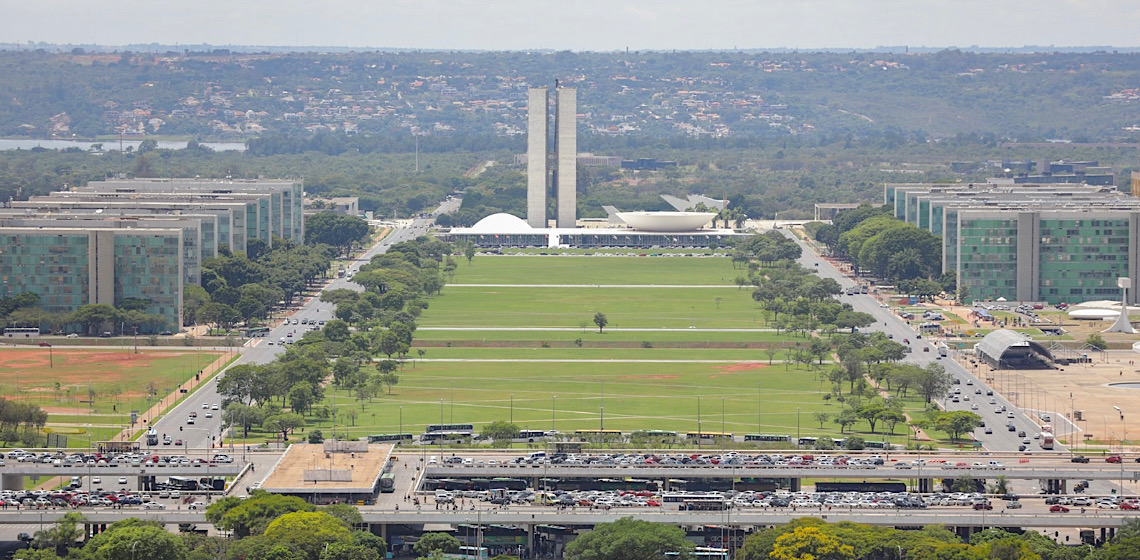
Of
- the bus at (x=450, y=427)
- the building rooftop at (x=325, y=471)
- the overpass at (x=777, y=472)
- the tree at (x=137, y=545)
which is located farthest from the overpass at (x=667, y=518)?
the bus at (x=450, y=427)

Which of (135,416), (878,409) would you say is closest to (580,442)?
(878,409)

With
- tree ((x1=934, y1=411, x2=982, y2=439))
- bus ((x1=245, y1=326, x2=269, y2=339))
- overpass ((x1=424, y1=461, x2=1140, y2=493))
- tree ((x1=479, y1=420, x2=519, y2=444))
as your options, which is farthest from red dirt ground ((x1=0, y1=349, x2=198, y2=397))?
tree ((x1=934, y1=411, x2=982, y2=439))

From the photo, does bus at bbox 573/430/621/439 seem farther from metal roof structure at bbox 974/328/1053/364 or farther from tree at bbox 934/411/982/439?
metal roof structure at bbox 974/328/1053/364

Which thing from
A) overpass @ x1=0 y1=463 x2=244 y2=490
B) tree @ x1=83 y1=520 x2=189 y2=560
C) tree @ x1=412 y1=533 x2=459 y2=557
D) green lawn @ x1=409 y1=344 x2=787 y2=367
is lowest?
tree @ x1=412 y1=533 x2=459 y2=557

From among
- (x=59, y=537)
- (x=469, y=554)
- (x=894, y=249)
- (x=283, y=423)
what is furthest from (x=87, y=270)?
(x=469, y=554)

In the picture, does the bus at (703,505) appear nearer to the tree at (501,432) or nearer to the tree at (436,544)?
the tree at (436,544)

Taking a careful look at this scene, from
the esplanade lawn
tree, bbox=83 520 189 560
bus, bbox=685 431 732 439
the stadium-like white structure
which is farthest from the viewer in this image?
the stadium-like white structure

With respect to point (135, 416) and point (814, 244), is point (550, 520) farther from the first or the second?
point (814, 244)
